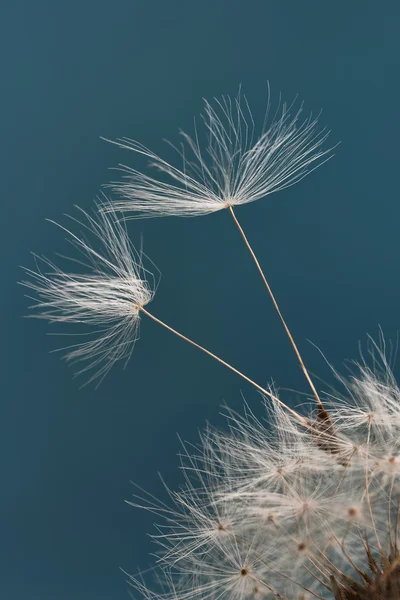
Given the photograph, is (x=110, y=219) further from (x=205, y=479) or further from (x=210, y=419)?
(x=210, y=419)

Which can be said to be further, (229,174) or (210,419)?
(210,419)

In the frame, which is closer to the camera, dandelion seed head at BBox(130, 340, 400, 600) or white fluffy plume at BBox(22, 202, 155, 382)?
dandelion seed head at BBox(130, 340, 400, 600)

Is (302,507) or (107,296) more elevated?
(107,296)

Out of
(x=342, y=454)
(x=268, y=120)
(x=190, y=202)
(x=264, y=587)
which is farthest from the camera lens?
(x=268, y=120)

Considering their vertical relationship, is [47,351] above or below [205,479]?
above

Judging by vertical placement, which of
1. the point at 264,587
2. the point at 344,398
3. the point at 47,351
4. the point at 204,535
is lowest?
the point at 264,587

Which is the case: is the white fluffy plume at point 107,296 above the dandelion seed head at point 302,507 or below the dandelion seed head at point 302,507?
above

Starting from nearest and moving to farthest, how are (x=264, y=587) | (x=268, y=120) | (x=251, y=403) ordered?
(x=264, y=587) → (x=268, y=120) → (x=251, y=403)

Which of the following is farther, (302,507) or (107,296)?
(107,296)

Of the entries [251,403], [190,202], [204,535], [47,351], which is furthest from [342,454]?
[47,351]

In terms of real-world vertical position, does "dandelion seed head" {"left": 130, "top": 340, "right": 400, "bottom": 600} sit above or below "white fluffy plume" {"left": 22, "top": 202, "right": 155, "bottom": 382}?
below

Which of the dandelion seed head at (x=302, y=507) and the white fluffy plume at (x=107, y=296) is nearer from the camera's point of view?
the dandelion seed head at (x=302, y=507)
